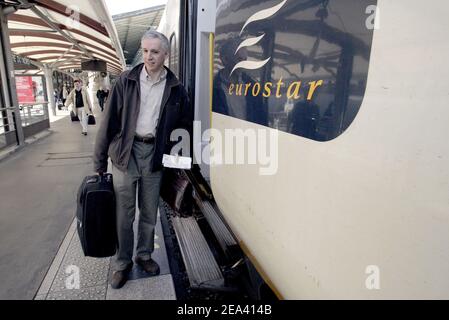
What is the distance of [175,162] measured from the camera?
2.30 meters

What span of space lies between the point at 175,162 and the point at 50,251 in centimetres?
164

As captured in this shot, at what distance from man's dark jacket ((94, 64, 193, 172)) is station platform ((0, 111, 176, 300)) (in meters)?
0.92

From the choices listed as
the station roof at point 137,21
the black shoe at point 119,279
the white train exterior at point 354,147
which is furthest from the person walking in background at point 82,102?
the white train exterior at point 354,147

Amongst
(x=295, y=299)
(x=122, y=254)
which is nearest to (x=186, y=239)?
(x=122, y=254)

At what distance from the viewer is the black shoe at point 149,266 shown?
2.48m

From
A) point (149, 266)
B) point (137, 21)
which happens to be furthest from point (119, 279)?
point (137, 21)

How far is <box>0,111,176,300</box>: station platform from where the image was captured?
7.48 ft

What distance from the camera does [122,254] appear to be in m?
2.38

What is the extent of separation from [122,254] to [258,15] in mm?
1975

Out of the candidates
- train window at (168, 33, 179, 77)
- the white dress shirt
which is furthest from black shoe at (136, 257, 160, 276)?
train window at (168, 33, 179, 77)

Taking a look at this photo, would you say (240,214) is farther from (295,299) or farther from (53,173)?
(53,173)

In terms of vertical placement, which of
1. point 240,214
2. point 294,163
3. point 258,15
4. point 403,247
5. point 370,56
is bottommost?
point 240,214

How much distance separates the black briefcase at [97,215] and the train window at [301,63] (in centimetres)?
113

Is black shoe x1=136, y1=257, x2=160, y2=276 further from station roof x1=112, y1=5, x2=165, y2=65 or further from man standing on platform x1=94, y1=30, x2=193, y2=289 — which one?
station roof x1=112, y1=5, x2=165, y2=65
